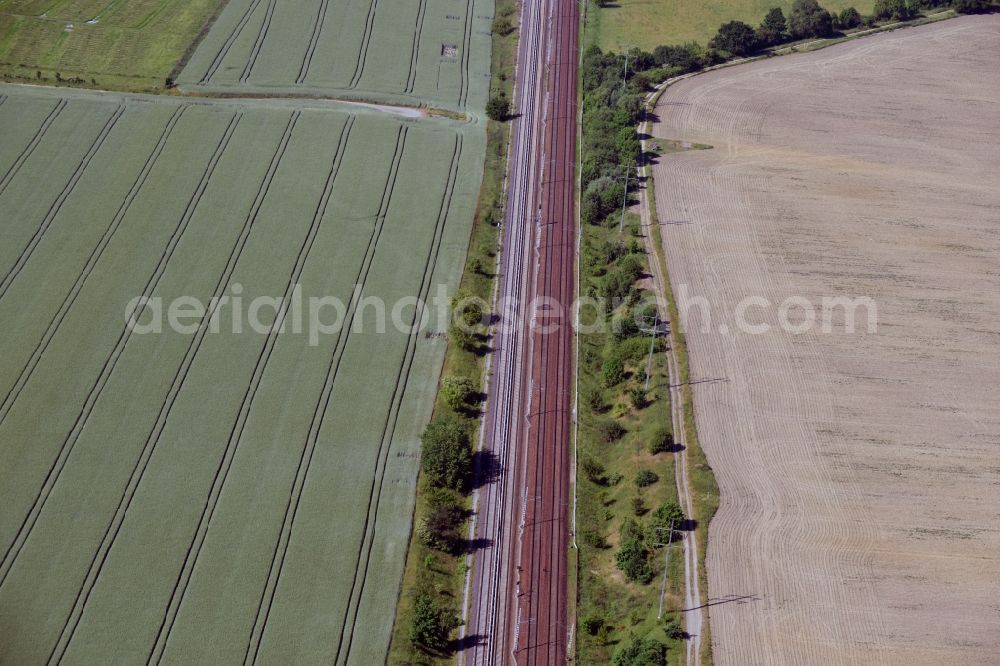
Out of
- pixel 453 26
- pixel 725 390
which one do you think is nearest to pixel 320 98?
pixel 453 26

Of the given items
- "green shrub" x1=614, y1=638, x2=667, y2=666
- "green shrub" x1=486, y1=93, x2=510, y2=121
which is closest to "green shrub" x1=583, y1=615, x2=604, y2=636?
"green shrub" x1=614, y1=638, x2=667, y2=666

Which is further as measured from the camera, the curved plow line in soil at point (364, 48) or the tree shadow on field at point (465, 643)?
the curved plow line in soil at point (364, 48)

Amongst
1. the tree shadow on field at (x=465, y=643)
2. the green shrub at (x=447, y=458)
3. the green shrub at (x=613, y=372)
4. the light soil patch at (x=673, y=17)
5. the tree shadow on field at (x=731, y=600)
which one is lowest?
the tree shadow on field at (x=465, y=643)

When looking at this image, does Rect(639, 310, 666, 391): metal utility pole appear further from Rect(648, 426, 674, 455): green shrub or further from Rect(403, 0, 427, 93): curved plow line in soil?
Rect(403, 0, 427, 93): curved plow line in soil

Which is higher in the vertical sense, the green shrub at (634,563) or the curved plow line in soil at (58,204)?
the curved plow line in soil at (58,204)

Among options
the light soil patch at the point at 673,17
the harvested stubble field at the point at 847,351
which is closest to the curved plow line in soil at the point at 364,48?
the light soil patch at the point at 673,17

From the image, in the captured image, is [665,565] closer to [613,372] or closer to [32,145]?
[613,372]

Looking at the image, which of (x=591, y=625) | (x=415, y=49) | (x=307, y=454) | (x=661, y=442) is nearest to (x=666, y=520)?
(x=661, y=442)

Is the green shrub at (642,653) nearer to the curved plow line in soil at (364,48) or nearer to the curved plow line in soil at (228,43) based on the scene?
the curved plow line in soil at (364,48)
